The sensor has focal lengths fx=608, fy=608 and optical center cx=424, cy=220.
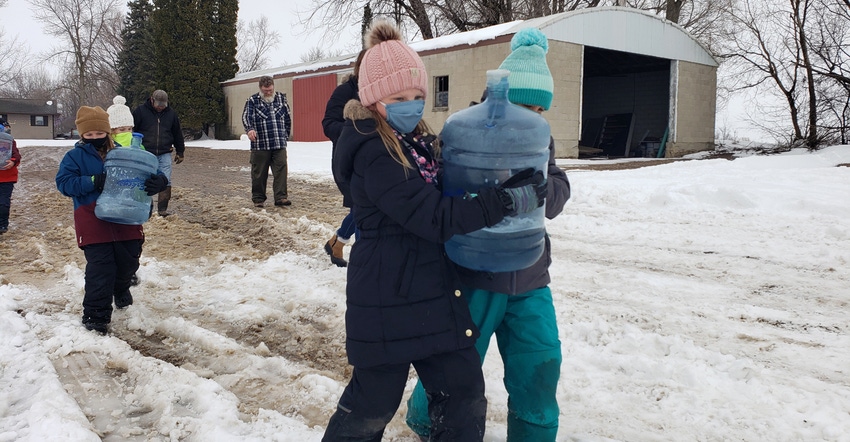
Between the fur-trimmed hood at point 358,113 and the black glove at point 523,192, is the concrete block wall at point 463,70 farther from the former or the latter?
the black glove at point 523,192

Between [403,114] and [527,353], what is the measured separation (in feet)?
3.31

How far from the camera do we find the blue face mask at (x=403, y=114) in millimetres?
2053

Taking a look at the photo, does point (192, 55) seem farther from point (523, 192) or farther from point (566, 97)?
point (523, 192)

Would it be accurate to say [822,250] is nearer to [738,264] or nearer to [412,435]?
[738,264]

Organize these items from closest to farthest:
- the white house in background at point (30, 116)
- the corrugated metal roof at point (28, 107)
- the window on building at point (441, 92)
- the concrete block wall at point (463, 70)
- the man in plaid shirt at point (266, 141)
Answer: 1. the man in plaid shirt at point (266, 141)
2. the concrete block wall at point (463, 70)
3. the window on building at point (441, 92)
4. the white house in background at point (30, 116)
5. the corrugated metal roof at point (28, 107)

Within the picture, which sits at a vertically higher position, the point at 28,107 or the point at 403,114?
the point at 28,107

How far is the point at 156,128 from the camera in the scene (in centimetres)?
803

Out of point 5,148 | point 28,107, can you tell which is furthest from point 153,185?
point 28,107

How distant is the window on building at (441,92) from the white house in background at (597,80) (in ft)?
0.11

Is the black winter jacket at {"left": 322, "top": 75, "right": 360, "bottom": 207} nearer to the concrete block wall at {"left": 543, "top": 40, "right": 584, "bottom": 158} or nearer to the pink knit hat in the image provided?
the pink knit hat

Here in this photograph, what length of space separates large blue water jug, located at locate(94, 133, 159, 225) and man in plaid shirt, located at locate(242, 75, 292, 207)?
4333mm

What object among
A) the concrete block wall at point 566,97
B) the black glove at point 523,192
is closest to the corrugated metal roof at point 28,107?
the concrete block wall at point 566,97

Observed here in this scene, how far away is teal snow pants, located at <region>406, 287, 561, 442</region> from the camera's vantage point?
230cm

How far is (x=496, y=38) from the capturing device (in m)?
17.5
